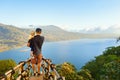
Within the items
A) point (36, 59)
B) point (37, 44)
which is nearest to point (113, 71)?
point (36, 59)

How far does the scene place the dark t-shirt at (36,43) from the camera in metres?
11.9

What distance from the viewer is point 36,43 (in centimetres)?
1196

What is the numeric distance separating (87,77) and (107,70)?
12.5 m

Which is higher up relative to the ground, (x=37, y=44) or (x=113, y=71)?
(x=37, y=44)

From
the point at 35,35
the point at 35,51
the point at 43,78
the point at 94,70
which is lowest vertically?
the point at 94,70

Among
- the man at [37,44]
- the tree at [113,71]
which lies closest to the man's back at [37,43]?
the man at [37,44]

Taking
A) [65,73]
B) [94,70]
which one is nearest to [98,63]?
[94,70]

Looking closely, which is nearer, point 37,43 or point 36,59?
point 37,43

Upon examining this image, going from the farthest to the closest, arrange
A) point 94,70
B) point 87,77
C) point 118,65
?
point 94,70 < point 87,77 < point 118,65

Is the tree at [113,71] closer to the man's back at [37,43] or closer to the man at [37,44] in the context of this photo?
the man at [37,44]

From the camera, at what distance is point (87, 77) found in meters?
52.8

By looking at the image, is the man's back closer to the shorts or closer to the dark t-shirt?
the dark t-shirt

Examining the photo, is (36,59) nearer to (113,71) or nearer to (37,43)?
(37,43)

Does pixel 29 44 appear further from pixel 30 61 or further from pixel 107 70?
pixel 107 70
